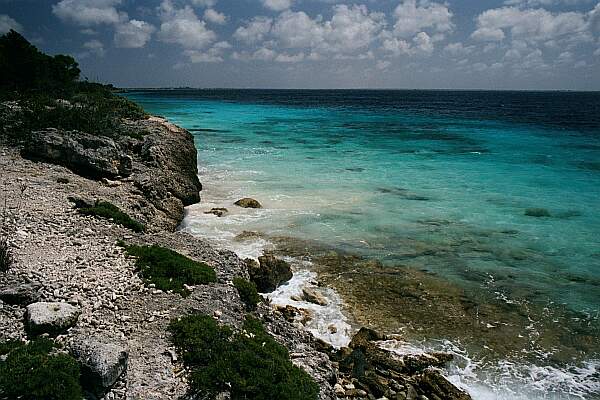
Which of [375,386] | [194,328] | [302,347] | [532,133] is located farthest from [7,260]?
[532,133]

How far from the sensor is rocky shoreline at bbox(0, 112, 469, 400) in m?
8.73

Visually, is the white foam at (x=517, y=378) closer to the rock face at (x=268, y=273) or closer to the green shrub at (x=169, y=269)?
the rock face at (x=268, y=273)

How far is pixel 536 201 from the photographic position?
29.3 meters

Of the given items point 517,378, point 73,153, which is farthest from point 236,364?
point 73,153

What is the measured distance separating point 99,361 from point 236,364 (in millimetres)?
2504

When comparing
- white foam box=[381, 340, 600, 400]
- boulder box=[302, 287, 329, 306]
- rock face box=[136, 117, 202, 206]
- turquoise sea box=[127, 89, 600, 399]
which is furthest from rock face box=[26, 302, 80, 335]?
rock face box=[136, 117, 202, 206]

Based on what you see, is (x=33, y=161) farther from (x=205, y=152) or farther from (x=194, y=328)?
(x=205, y=152)

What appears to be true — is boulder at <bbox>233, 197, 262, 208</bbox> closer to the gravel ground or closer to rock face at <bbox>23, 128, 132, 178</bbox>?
rock face at <bbox>23, 128, 132, 178</bbox>

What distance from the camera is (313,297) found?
15219 mm

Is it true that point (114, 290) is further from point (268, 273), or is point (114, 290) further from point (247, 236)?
point (247, 236)

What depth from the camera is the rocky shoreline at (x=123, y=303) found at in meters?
8.73

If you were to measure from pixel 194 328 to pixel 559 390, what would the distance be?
924 centimetres

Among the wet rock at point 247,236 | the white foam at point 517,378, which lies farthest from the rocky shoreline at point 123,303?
the wet rock at point 247,236

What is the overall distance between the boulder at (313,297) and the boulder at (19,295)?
26.8ft
